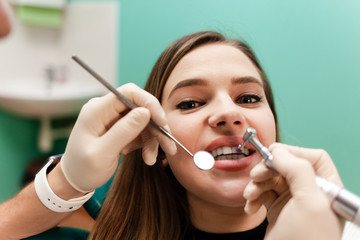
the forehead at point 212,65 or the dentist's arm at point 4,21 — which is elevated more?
the dentist's arm at point 4,21

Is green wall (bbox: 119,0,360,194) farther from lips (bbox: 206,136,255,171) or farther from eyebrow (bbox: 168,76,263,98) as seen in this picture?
lips (bbox: 206,136,255,171)

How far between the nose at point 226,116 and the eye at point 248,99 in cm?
A: 10

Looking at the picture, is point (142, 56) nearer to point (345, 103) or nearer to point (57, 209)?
point (345, 103)

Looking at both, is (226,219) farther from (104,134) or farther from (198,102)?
(104,134)

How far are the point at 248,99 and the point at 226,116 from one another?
18cm

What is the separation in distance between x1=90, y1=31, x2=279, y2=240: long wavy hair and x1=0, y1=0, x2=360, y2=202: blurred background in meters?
0.35

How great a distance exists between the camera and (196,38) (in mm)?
1022

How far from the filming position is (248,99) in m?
0.95

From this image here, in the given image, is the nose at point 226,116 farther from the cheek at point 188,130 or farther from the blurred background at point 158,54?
the blurred background at point 158,54

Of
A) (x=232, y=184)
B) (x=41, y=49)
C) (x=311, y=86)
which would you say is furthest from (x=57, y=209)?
(x=41, y=49)

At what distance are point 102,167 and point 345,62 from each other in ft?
4.37

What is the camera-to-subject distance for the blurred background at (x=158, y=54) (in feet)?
5.10

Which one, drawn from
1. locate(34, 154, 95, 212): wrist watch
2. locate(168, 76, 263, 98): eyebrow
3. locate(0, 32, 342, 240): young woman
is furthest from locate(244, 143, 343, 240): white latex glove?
locate(34, 154, 95, 212): wrist watch

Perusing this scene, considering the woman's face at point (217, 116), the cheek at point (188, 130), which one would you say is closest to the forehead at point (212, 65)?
the woman's face at point (217, 116)
